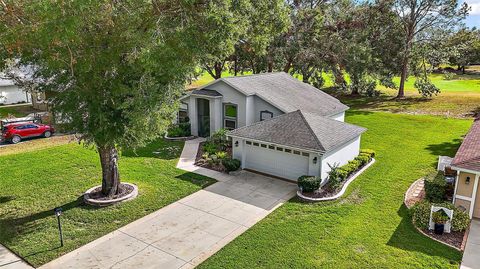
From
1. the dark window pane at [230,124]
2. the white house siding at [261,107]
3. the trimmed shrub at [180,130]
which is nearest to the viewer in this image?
the white house siding at [261,107]

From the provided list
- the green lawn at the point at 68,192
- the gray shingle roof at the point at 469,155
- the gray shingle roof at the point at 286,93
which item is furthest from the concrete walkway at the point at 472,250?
the gray shingle roof at the point at 286,93

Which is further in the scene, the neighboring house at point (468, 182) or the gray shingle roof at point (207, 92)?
the gray shingle roof at point (207, 92)

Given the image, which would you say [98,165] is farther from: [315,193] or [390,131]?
[390,131]

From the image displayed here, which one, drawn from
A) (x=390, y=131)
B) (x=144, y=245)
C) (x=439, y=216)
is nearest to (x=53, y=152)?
(x=144, y=245)

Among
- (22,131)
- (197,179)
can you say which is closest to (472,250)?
(197,179)

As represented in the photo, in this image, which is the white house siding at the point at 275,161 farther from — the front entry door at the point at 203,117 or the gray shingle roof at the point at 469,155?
the front entry door at the point at 203,117

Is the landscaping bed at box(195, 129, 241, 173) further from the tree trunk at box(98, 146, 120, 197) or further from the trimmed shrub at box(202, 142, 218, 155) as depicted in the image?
the tree trunk at box(98, 146, 120, 197)
